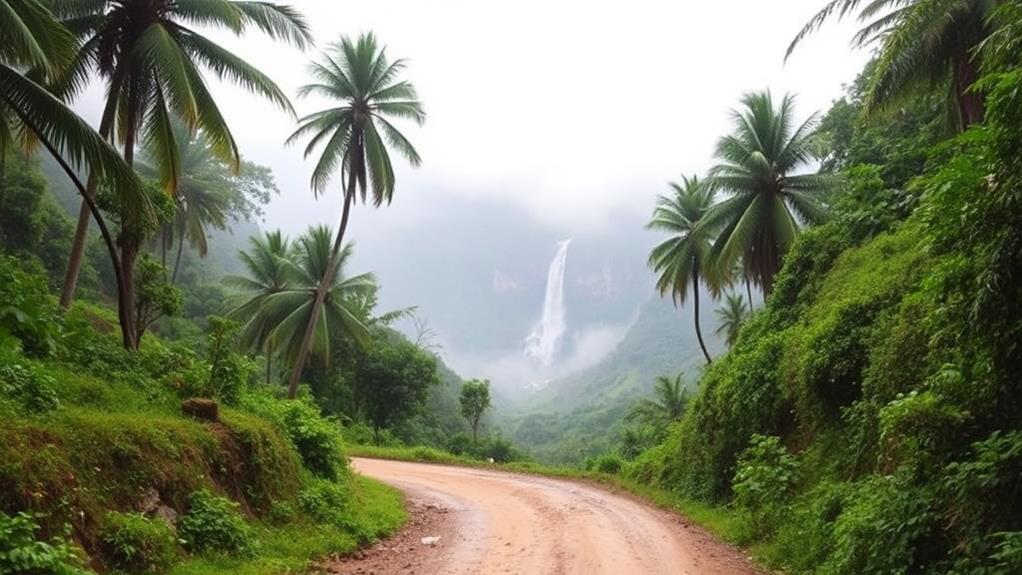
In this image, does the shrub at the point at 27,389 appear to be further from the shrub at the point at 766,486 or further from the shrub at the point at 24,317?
the shrub at the point at 766,486

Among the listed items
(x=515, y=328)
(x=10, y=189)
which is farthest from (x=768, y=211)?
(x=515, y=328)

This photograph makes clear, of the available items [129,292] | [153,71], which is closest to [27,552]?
[129,292]

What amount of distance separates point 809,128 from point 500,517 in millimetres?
17722

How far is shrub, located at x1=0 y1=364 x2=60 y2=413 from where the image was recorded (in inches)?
242

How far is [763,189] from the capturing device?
71.5 feet

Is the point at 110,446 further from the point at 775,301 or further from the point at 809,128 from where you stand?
the point at 809,128

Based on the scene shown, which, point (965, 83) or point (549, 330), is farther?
point (549, 330)

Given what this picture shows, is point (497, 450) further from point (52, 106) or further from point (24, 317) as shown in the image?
point (24, 317)

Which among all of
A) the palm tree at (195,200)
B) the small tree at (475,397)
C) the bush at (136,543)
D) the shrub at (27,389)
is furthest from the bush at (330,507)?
the palm tree at (195,200)

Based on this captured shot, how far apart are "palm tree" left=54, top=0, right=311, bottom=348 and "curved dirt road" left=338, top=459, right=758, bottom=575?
6437mm

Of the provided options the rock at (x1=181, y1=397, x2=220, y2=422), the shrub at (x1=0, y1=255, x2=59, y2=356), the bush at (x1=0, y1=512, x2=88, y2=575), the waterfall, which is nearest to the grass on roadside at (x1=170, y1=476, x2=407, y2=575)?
the bush at (x1=0, y1=512, x2=88, y2=575)

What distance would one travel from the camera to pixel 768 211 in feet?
70.4

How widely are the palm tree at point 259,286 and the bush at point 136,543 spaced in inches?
842

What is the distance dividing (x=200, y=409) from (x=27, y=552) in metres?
4.35
